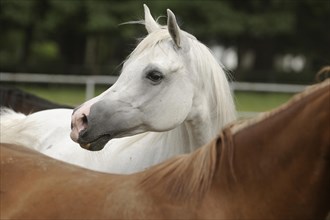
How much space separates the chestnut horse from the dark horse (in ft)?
12.7

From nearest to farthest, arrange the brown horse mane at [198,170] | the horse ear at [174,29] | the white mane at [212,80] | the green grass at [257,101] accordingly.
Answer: the brown horse mane at [198,170] → the horse ear at [174,29] → the white mane at [212,80] → the green grass at [257,101]

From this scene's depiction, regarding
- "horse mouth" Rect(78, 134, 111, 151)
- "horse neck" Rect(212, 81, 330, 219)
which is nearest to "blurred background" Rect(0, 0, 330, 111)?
"horse mouth" Rect(78, 134, 111, 151)

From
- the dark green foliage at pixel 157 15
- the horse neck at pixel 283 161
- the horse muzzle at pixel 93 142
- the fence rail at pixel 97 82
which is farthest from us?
the dark green foliage at pixel 157 15

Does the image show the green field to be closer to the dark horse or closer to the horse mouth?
the dark horse

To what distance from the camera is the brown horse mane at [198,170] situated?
2.54 m

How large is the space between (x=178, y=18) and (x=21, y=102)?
17277 millimetres

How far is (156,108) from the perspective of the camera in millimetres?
4199

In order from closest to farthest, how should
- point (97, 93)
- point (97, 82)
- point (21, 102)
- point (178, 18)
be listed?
point (21, 102)
point (97, 82)
point (97, 93)
point (178, 18)

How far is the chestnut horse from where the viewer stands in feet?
7.91

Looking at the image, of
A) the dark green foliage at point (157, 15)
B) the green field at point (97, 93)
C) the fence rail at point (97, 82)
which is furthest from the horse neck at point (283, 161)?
the dark green foliage at point (157, 15)

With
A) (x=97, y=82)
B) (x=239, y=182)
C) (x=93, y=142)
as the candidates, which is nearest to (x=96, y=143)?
(x=93, y=142)

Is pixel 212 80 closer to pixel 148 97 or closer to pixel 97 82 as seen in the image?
pixel 148 97

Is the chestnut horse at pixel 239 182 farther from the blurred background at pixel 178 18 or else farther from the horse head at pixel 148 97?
the blurred background at pixel 178 18

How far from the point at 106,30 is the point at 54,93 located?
7537mm
